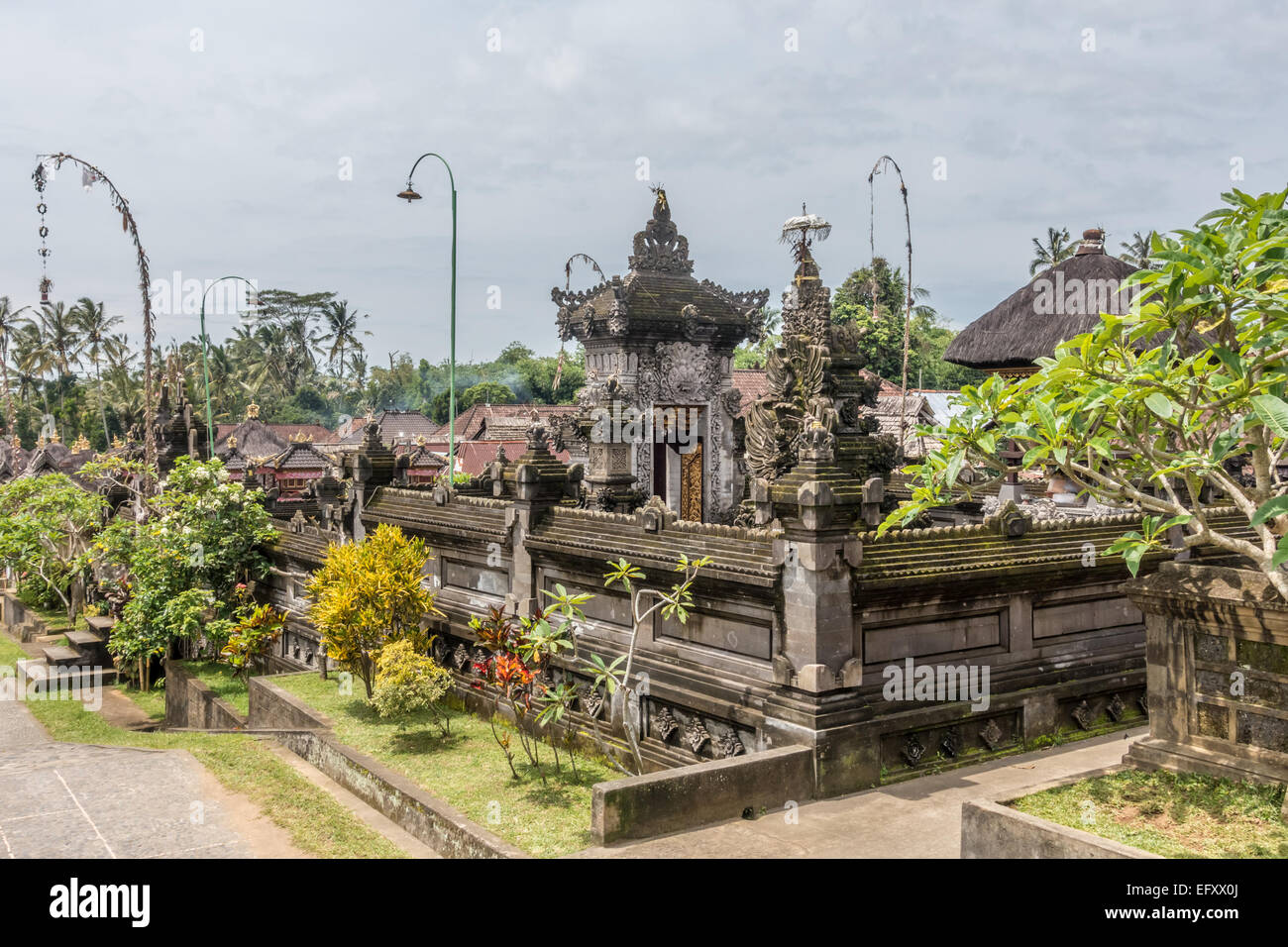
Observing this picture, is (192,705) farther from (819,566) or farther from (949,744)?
(949,744)

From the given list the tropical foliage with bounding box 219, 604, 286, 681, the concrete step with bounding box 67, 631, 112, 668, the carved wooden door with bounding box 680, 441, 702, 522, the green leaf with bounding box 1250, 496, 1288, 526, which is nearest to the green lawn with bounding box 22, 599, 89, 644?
the concrete step with bounding box 67, 631, 112, 668

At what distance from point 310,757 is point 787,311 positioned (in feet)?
35.2

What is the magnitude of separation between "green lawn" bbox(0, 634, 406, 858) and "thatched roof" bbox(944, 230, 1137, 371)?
22.4 metres

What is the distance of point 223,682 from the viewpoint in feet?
69.8

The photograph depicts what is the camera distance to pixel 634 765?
13.5 meters

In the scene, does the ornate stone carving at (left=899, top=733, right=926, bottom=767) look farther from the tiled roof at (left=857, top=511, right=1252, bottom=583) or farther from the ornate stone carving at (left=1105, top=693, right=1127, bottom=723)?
the ornate stone carving at (left=1105, top=693, right=1127, bottom=723)

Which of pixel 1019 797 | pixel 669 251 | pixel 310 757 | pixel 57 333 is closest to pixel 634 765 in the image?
pixel 310 757

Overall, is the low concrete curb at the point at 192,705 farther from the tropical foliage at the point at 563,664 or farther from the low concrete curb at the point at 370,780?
the tropical foliage at the point at 563,664

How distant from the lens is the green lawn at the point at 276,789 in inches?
450

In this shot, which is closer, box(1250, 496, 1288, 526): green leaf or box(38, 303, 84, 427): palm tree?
box(1250, 496, 1288, 526): green leaf

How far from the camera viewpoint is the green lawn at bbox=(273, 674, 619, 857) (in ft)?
36.6

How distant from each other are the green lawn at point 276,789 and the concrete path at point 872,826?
340 centimetres

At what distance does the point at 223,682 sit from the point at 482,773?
33.8 feet

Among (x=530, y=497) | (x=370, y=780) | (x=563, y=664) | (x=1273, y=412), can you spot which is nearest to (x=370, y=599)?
(x=530, y=497)
